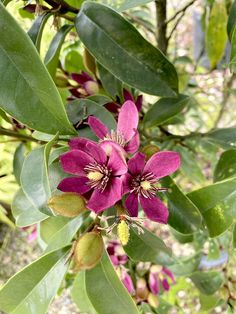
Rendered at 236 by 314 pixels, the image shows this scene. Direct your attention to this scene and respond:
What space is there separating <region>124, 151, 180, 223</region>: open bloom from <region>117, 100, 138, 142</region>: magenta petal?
0.13ft

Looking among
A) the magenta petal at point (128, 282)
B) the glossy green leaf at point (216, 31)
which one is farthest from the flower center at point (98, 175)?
the glossy green leaf at point (216, 31)

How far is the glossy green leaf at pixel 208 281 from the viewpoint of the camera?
0.88 meters

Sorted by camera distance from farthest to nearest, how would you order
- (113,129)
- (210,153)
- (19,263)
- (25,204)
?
(19,263) → (210,153) → (25,204) → (113,129)

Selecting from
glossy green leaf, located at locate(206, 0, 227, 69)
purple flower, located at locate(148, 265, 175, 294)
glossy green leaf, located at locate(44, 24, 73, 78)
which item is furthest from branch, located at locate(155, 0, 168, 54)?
purple flower, located at locate(148, 265, 175, 294)

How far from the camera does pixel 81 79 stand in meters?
0.68

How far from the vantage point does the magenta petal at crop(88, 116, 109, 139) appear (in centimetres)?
49

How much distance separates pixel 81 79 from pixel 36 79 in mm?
252

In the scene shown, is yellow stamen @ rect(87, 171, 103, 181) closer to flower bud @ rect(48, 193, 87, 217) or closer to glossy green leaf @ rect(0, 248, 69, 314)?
flower bud @ rect(48, 193, 87, 217)

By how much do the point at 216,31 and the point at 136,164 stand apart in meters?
0.50

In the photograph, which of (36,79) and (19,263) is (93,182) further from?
(19,263)

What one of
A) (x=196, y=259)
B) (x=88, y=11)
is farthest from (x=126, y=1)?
(x=196, y=259)

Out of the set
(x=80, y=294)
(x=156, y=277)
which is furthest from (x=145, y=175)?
(x=156, y=277)

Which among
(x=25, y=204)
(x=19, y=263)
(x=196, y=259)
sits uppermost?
(x=25, y=204)

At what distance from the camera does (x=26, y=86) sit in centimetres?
44
